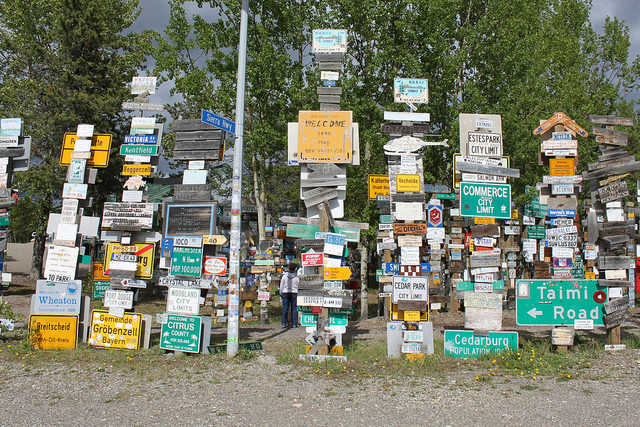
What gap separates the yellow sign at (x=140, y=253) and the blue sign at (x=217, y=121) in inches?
119

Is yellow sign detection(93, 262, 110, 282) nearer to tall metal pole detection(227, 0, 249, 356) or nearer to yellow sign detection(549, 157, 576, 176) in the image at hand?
tall metal pole detection(227, 0, 249, 356)

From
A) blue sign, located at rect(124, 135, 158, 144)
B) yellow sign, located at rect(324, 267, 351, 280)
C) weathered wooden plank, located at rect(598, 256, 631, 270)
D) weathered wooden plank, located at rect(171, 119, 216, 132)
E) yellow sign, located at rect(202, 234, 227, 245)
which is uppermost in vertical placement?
weathered wooden plank, located at rect(171, 119, 216, 132)

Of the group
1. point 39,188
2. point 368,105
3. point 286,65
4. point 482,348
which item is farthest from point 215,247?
point 39,188

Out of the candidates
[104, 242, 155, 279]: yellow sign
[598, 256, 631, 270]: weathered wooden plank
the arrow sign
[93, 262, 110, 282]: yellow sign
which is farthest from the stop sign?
[93, 262, 110, 282]: yellow sign

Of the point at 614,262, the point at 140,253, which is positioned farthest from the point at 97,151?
the point at 614,262

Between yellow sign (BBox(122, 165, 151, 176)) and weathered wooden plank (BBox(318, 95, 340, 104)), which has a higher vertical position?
weathered wooden plank (BBox(318, 95, 340, 104))

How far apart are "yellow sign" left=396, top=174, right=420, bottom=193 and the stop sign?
5573 millimetres

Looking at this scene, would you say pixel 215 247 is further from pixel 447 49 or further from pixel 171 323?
pixel 447 49

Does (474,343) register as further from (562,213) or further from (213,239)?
(213,239)

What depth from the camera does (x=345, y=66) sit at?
17.6 metres

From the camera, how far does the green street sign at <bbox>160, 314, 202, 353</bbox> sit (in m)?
9.27

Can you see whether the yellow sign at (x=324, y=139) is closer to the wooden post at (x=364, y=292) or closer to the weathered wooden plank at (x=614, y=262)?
the weathered wooden plank at (x=614, y=262)

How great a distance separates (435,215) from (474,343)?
245 inches

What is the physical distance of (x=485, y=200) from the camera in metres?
9.44
